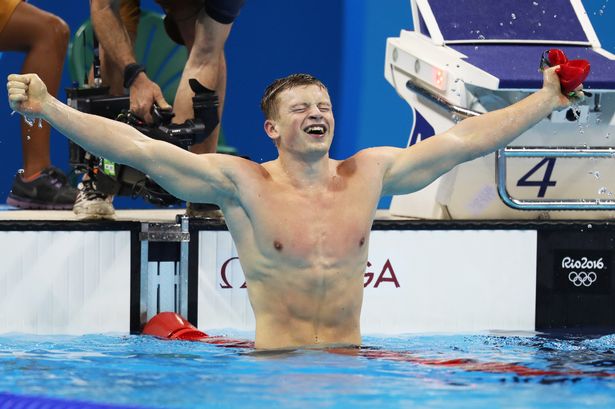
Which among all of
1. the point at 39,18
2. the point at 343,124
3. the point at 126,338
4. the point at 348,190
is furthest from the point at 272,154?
the point at 348,190

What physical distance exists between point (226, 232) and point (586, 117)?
167cm

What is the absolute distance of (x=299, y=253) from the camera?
412cm

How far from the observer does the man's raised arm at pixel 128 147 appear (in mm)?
3674

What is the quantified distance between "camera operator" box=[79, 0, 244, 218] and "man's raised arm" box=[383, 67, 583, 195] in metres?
1.23

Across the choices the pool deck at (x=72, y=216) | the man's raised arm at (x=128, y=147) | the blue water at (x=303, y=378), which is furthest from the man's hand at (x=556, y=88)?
the pool deck at (x=72, y=216)

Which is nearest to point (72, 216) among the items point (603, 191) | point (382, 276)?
point (382, 276)

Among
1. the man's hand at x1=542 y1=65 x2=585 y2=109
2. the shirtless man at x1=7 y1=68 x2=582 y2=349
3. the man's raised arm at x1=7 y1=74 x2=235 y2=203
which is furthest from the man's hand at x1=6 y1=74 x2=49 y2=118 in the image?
the man's hand at x1=542 y1=65 x2=585 y2=109

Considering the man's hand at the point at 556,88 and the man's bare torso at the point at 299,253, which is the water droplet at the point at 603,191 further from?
the man's bare torso at the point at 299,253

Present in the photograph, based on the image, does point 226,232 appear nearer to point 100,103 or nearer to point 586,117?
point 100,103

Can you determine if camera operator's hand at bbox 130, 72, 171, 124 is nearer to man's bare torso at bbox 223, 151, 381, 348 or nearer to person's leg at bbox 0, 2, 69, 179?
person's leg at bbox 0, 2, 69, 179

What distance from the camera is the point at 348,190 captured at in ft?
13.7

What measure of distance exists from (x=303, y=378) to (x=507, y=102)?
234 cm

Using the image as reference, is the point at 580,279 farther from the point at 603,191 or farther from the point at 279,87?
the point at 279,87

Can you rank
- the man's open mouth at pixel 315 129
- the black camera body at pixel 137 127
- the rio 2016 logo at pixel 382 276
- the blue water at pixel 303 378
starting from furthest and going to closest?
the rio 2016 logo at pixel 382 276 → the black camera body at pixel 137 127 → the man's open mouth at pixel 315 129 → the blue water at pixel 303 378
